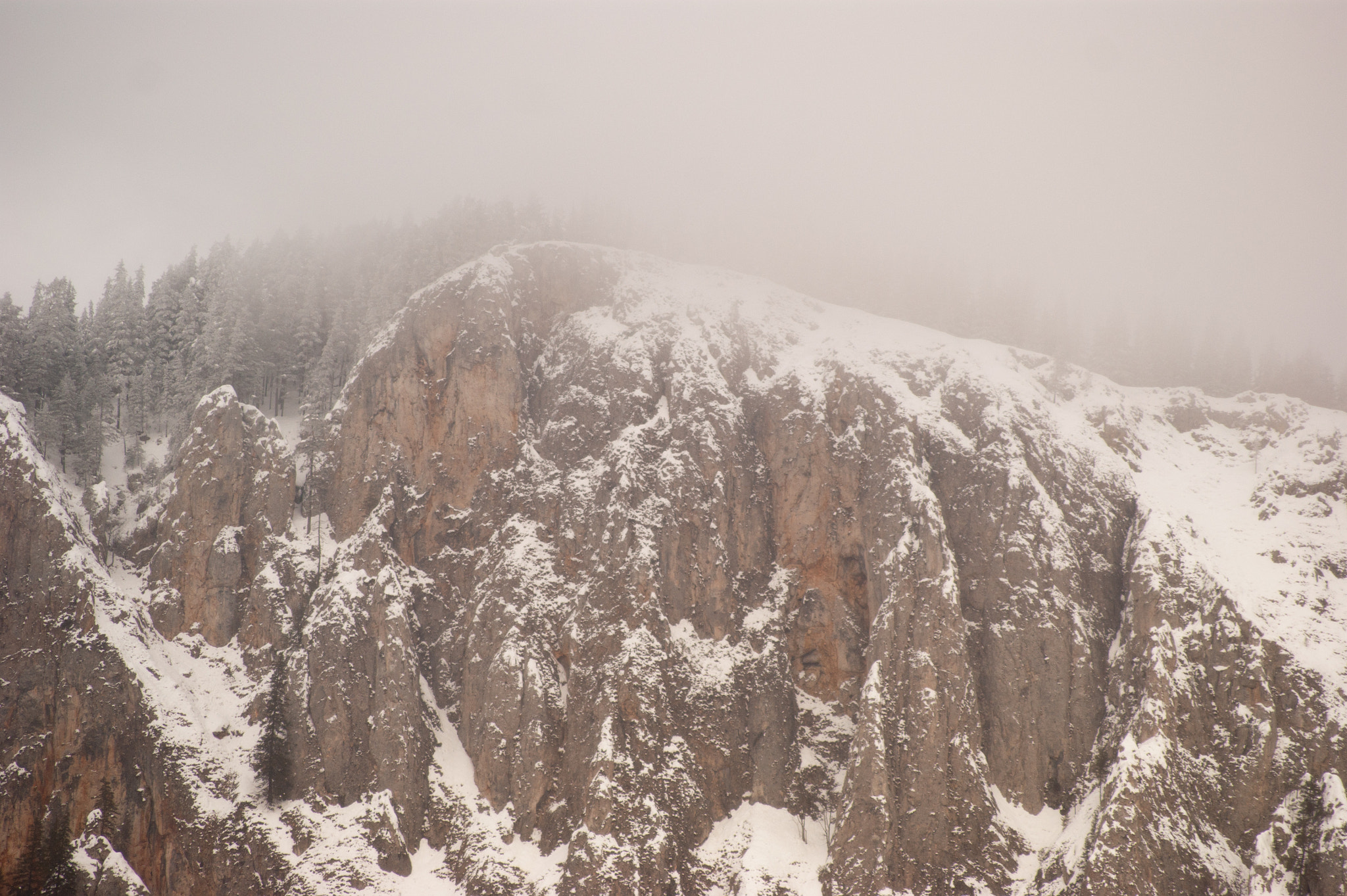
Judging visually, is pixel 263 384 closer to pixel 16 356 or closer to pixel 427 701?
pixel 16 356

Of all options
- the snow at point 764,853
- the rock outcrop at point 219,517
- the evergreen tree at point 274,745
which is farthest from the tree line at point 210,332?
the snow at point 764,853

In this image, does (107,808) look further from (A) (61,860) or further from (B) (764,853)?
(B) (764,853)

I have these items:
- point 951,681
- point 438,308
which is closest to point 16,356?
point 438,308

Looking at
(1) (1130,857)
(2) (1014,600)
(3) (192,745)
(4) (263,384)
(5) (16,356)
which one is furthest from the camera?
(4) (263,384)

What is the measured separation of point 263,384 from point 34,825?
112ft

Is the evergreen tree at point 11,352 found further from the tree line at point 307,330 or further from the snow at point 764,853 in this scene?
the snow at point 764,853

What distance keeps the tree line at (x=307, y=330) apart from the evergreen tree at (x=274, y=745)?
21118mm

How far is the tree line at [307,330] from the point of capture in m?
58.3

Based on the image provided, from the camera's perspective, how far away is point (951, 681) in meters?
43.0

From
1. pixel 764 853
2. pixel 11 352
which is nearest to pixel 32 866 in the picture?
pixel 764 853

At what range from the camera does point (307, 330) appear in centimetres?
6488

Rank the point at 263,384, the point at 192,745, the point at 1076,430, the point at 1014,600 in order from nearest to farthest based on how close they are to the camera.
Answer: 1. the point at 192,745
2. the point at 1014,600
3. the point at 1076,430
4. the point at 263,384

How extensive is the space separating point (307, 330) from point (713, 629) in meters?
42.8

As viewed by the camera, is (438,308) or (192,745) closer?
(192,745)
